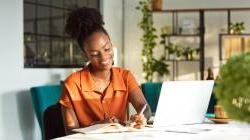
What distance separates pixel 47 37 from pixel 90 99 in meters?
2.20

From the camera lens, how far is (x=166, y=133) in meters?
1.75

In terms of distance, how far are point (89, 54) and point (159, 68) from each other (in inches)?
110

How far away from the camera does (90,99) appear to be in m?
2.13

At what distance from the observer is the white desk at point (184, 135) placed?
1658 millimetres

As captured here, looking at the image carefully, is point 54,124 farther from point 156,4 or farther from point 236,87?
point 156,4

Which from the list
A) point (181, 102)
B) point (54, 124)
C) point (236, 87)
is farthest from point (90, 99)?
point (236, 87)

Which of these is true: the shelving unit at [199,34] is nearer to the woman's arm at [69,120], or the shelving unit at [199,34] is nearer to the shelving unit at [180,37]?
the shelving unit at [180,37]

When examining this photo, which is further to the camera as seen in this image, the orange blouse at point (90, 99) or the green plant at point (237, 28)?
the green plant at point (237, 28)

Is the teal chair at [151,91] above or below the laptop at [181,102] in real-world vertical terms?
below

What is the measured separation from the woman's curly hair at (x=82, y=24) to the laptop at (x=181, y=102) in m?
0.59

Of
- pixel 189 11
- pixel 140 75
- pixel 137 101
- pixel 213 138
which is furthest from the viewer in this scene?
pixel 140 75

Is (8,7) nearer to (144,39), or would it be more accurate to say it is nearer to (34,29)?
(34,29)

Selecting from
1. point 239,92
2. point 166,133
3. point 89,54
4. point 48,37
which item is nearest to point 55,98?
point 48,37

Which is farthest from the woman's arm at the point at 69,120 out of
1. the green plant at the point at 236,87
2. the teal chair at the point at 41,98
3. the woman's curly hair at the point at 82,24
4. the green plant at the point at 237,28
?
the green plant at the point at 237,28
